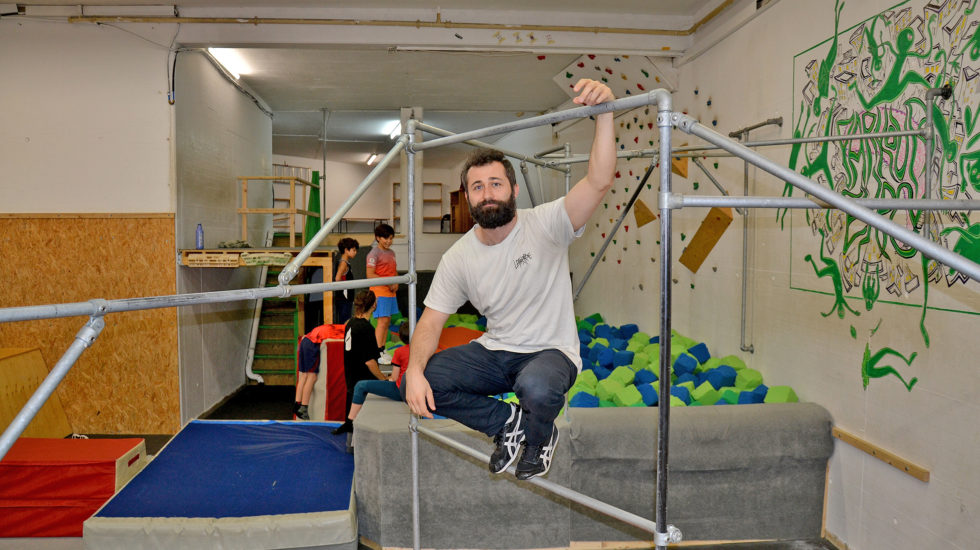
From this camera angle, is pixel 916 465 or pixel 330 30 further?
pixel 330 30

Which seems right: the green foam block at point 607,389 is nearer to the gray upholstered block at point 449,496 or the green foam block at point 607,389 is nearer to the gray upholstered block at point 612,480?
the gray upholstered block at point 612,480

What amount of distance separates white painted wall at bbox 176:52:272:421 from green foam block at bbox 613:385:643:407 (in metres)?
3.47

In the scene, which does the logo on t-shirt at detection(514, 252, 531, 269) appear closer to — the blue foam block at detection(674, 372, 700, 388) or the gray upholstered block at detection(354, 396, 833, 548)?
the gray upholstered block at detection(354, 396, 833, 548)

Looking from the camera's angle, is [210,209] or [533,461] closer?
[533,461]

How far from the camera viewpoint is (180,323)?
16.8 feet

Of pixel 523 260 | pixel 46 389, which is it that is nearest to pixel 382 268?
pixel 523 260

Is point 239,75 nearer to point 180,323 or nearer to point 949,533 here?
point 180,323

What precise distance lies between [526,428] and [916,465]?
1.85 meters

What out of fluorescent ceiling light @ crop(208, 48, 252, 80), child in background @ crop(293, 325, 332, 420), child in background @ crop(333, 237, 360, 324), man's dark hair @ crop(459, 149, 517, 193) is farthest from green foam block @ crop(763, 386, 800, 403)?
fluorescent ceiling light @ crop(208, 48, 252, 80)

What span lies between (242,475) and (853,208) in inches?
126

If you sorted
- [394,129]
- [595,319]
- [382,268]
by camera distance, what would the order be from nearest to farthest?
[382,268], [595,319], [394,129]

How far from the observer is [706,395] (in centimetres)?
370

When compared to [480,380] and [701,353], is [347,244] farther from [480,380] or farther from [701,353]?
[480,380]

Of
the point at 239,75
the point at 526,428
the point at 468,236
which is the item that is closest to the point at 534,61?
the point at 239,75
